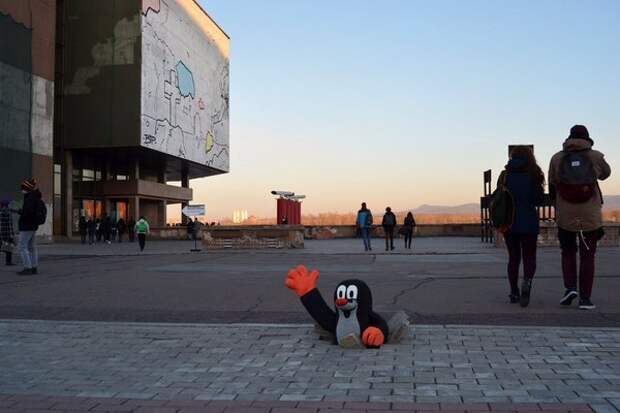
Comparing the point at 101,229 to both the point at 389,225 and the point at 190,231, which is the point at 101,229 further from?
the point at 389,225

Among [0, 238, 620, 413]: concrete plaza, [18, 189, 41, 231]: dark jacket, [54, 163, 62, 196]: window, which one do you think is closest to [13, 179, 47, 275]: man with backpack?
[18, 189, 41, 231]: dark jacket

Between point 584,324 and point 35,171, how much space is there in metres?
37.3

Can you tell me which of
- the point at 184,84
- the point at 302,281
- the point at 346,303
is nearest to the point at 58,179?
the point at 184,84

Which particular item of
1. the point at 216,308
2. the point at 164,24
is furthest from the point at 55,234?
the point at 216,308

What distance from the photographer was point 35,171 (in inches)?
1510

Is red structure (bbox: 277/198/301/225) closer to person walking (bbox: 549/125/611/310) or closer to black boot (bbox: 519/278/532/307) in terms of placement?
black boot (bbox: 519/278/532/307)

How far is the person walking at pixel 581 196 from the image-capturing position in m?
7.07

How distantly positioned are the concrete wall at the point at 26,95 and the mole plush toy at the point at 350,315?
33.4 metres

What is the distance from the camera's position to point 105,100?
49906 mm

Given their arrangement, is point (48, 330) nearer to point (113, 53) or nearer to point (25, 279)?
point (25, 279)

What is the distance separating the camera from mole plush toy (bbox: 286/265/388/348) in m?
5.58

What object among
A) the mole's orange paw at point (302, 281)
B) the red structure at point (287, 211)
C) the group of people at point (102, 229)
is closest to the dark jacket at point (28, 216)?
the mole's orange paw at point (302, 281)

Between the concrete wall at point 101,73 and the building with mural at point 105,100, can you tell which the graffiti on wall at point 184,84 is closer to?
the building with mural at point 105,100

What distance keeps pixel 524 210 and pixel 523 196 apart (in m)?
0.18
